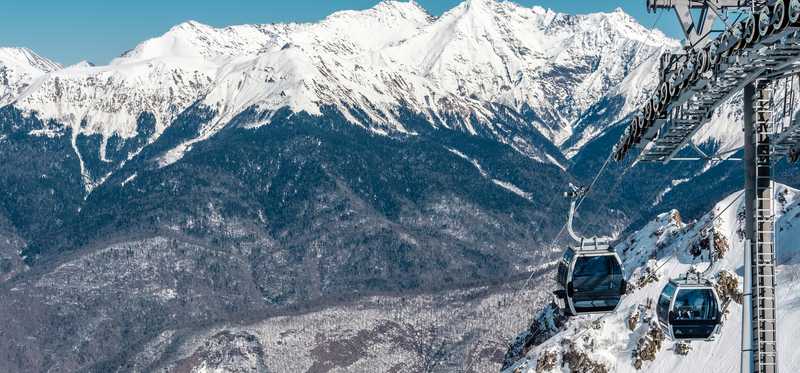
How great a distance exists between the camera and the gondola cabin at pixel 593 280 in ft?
188

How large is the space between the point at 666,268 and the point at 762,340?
439ft

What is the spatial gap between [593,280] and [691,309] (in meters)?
7.55

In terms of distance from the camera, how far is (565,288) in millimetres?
58375

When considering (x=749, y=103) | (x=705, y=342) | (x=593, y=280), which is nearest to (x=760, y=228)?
(x=749, y=103)

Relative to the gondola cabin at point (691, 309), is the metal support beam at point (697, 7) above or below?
above

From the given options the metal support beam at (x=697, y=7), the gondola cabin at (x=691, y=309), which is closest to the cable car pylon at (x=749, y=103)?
the metal support beam at (x=697, y=7)

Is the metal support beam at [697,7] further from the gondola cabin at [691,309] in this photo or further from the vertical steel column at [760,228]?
the gondola cabin at [691,309]

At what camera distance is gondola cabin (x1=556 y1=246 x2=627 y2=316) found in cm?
5728

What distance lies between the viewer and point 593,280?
5800 cm

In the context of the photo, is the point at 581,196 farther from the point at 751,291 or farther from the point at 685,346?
the point at 685,346

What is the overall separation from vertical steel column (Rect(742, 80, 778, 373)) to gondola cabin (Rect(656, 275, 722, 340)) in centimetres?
762

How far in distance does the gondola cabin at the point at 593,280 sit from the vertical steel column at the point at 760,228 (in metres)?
14.6

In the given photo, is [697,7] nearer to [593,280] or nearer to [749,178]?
[749,178]

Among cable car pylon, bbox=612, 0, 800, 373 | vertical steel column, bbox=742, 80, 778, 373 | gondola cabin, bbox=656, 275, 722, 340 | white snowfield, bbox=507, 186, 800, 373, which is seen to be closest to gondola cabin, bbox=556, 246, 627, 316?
gondola cabin, bbox=656, 275, 722, 340
